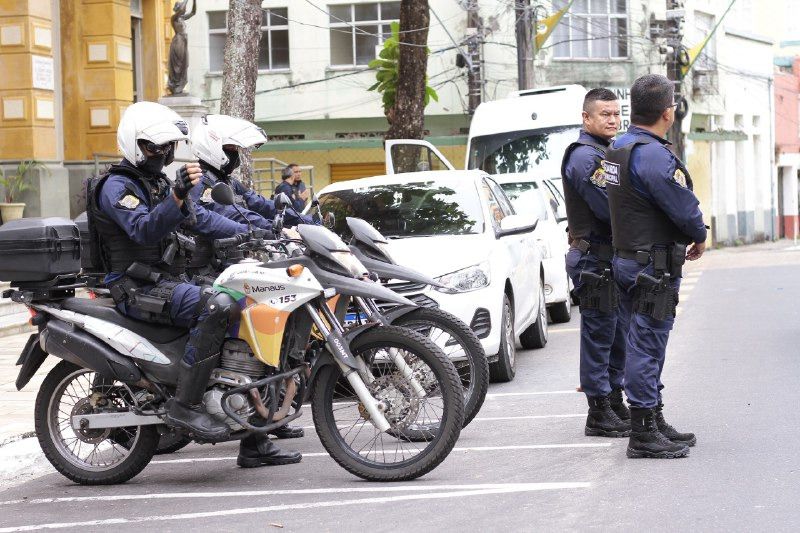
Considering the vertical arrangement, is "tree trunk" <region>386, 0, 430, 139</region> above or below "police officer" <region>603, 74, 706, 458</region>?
above

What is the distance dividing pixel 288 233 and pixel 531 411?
262 centimetres

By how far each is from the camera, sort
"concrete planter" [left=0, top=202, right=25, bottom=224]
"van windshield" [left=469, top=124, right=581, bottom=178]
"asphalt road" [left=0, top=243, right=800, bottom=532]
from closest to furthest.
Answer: "asphalt road" [left=0, top=243, right=800, bottom=532] < "concrete planter" [left=0, top=202, right=25, bottom=224] < "van windshield" [left=469, top=124, right=581, bottom=178]

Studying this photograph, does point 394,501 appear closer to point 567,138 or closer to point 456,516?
point 456,516

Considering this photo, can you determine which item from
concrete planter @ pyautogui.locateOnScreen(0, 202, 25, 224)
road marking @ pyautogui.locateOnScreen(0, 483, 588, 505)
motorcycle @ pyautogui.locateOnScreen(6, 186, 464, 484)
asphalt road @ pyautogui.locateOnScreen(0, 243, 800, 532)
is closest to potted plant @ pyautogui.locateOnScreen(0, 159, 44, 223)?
concrete planter @ pyautogui.locateOnScreen(0, 202, 25, 224)

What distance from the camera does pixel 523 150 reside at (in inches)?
814

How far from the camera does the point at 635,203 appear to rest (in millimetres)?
7113

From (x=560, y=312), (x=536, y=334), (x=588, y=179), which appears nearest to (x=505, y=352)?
(x=536, y=334)

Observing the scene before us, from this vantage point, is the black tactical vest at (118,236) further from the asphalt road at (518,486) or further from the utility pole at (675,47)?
the utility pole at (675,47)

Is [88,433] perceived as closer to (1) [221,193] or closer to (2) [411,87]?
(1) [221,193]

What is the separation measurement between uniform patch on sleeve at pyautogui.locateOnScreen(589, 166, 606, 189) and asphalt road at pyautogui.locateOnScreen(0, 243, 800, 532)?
1.48 m

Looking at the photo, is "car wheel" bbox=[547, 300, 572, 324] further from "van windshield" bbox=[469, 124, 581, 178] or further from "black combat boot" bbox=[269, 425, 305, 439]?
"black combat boot" bbox=[269, 425, 305, 439]

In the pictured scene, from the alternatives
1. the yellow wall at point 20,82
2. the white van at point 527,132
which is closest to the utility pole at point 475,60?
the white van at point 527,132

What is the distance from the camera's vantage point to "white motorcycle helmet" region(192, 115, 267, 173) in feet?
27.0

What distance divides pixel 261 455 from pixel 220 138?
6.67 ft
